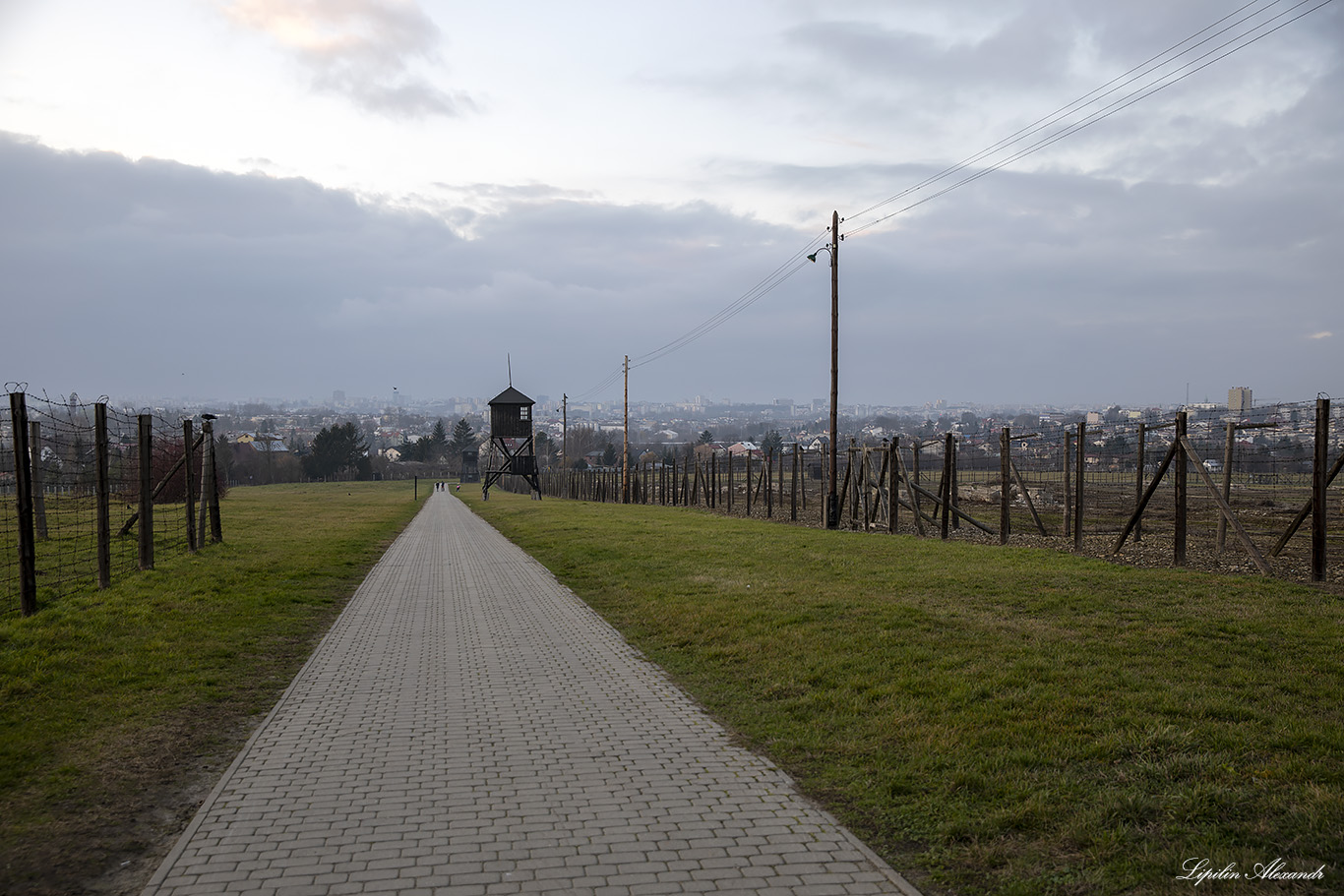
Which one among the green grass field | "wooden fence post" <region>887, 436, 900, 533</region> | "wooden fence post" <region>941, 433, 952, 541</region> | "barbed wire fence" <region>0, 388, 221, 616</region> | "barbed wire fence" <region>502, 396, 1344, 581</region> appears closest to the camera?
the green grass field

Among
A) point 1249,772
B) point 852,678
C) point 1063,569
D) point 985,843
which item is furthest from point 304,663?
point 1063,569

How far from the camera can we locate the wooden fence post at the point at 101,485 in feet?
37.9

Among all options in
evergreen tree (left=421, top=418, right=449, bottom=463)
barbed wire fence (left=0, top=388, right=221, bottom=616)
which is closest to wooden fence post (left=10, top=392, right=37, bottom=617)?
barbed wire fence (left=0, top=388, right=221, bottom=616)

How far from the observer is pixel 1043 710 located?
233 inches

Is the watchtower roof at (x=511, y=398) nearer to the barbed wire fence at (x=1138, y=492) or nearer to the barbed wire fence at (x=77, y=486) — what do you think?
the barbed wire fence at (x=1138, y=492)

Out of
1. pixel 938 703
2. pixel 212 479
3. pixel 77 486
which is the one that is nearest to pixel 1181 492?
pixel 938 703

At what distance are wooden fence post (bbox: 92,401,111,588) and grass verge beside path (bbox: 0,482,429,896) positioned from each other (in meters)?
0.43

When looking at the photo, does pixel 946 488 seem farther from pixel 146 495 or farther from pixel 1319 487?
pixel 146 495

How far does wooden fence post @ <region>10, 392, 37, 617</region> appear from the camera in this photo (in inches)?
357

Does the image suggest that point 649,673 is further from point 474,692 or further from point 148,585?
point 148,585

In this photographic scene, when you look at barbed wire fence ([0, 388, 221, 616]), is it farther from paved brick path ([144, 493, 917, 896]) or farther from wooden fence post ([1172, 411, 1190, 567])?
wooden fence post ([1172, 411, 1190, 567])

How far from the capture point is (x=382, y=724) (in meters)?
6.39

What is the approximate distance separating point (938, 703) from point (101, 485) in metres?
10.9

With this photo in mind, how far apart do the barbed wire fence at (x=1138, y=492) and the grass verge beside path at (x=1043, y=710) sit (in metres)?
1.47
